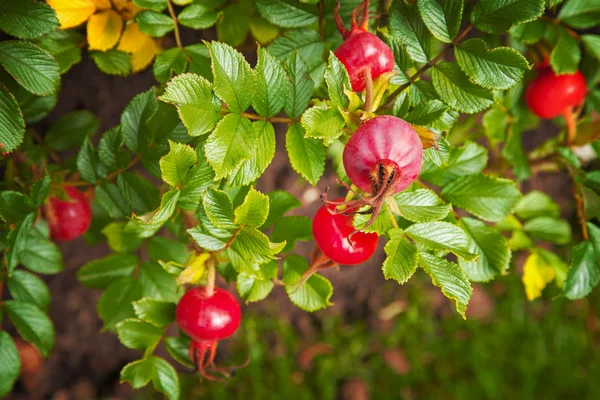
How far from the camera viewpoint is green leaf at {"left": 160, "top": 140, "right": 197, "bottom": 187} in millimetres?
650

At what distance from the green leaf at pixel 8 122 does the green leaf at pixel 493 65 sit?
67 cm

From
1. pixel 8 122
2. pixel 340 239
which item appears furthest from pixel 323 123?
pixel 8 122

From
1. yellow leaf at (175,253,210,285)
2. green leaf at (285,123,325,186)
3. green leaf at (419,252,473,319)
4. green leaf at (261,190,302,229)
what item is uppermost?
green leaf at (285,123,325,186)

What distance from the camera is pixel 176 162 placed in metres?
0.66

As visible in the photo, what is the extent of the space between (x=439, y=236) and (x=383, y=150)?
8.3 inches

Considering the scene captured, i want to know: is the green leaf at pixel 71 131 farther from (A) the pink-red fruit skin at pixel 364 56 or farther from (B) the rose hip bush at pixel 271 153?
(A) the pink-red fruit skin at pixel 364 56

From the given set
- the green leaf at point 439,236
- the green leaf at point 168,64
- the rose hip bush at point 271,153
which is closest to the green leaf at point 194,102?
the rose hip bush at point 271,153

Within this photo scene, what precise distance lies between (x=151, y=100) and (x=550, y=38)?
79cm

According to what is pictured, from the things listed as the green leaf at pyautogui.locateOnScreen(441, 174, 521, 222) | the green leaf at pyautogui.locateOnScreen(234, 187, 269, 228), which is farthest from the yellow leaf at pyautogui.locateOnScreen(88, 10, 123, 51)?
the green leaf at pyautogui.locateOnScreen(441, 174, 521, 222)

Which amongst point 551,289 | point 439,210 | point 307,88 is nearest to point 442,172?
point 439,210

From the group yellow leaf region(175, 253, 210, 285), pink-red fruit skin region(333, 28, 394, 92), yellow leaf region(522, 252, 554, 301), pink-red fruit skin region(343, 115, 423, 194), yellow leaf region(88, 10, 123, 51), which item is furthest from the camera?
yellow leaf region(522, 252, 554, 301)

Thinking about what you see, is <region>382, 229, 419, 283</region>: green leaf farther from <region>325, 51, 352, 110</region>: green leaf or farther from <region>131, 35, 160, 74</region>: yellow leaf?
<region>131, 35, 160, 74</region>: yellow leaf

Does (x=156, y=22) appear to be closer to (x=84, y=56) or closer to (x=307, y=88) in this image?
(x=307, y=88)

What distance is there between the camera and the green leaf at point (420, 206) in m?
0.65
